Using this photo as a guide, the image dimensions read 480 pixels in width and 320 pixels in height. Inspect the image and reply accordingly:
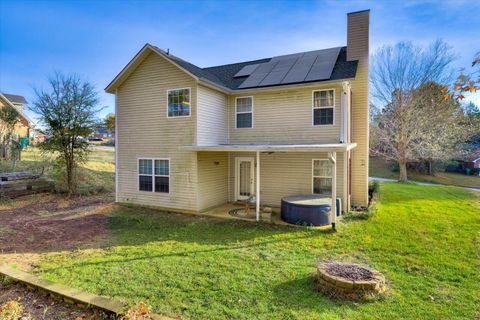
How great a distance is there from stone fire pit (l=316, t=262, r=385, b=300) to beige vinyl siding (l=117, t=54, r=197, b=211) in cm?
637

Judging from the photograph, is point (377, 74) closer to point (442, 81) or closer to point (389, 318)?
point (442, 81)

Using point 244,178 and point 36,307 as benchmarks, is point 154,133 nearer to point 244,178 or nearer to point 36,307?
point 244,178

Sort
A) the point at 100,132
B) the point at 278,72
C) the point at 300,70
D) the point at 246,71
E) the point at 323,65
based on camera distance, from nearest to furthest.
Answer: the point at 323,65 < the point at 300,70 < the point at 278,72 < the point at 246,71 < the point at 100,132

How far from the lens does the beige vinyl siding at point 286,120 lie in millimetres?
10026

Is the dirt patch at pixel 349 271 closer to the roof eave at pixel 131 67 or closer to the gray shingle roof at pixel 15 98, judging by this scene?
the roof eave at pixel 131 67

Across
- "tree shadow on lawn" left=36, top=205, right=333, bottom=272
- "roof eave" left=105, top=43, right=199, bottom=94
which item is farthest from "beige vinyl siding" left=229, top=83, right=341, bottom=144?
"tree shadow on lawn" left=36, top=205, right=333, bottom=272

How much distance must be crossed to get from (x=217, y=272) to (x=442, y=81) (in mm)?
23763

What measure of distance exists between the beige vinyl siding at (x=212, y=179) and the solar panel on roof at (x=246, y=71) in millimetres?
4049

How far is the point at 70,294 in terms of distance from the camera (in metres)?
4.03

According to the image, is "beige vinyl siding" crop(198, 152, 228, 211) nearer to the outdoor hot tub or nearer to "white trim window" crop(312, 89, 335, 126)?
the outdoor hot tub

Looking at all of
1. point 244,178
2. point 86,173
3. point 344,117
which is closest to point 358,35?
point 344,117

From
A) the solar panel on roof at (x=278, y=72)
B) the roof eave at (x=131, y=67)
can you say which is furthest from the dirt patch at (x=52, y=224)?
the solar panel on roof at (x=278, y=72)

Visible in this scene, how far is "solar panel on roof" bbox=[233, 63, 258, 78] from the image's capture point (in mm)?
12602

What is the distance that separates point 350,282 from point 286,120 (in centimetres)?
739
